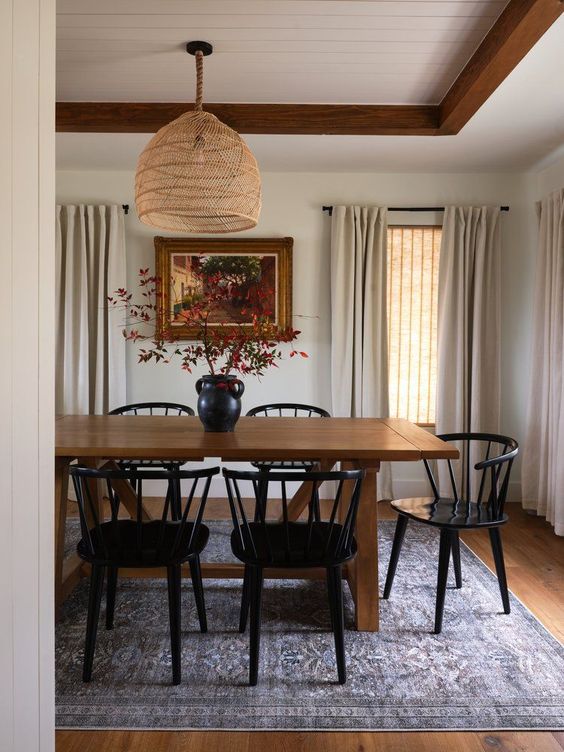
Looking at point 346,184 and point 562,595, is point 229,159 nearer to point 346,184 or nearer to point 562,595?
point 346,184

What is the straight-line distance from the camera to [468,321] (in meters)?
4.62

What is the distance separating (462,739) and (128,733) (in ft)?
3.44

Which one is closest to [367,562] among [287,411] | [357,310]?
[287,411]

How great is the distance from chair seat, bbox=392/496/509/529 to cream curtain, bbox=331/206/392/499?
1.72m

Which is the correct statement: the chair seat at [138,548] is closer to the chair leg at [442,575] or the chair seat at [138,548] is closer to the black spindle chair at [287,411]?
the black spindle chair at [287,411]

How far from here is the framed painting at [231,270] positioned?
182 inches

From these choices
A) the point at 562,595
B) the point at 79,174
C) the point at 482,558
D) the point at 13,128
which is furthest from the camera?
the point at 79,174

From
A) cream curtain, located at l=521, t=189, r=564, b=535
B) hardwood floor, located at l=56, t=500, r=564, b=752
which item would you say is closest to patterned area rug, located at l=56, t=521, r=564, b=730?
hardwood floor, located at l=56, t=500, r=564, b=752

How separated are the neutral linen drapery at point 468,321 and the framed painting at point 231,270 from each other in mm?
1226

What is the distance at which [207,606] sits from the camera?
9.08ft

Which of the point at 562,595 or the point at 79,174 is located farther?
the point at 79,174

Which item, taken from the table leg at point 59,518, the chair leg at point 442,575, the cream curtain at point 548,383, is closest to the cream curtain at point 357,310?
the cream curtain at point 548,383

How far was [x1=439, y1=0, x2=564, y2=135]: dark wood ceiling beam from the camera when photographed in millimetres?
2322

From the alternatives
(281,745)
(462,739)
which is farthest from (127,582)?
(462,739)
